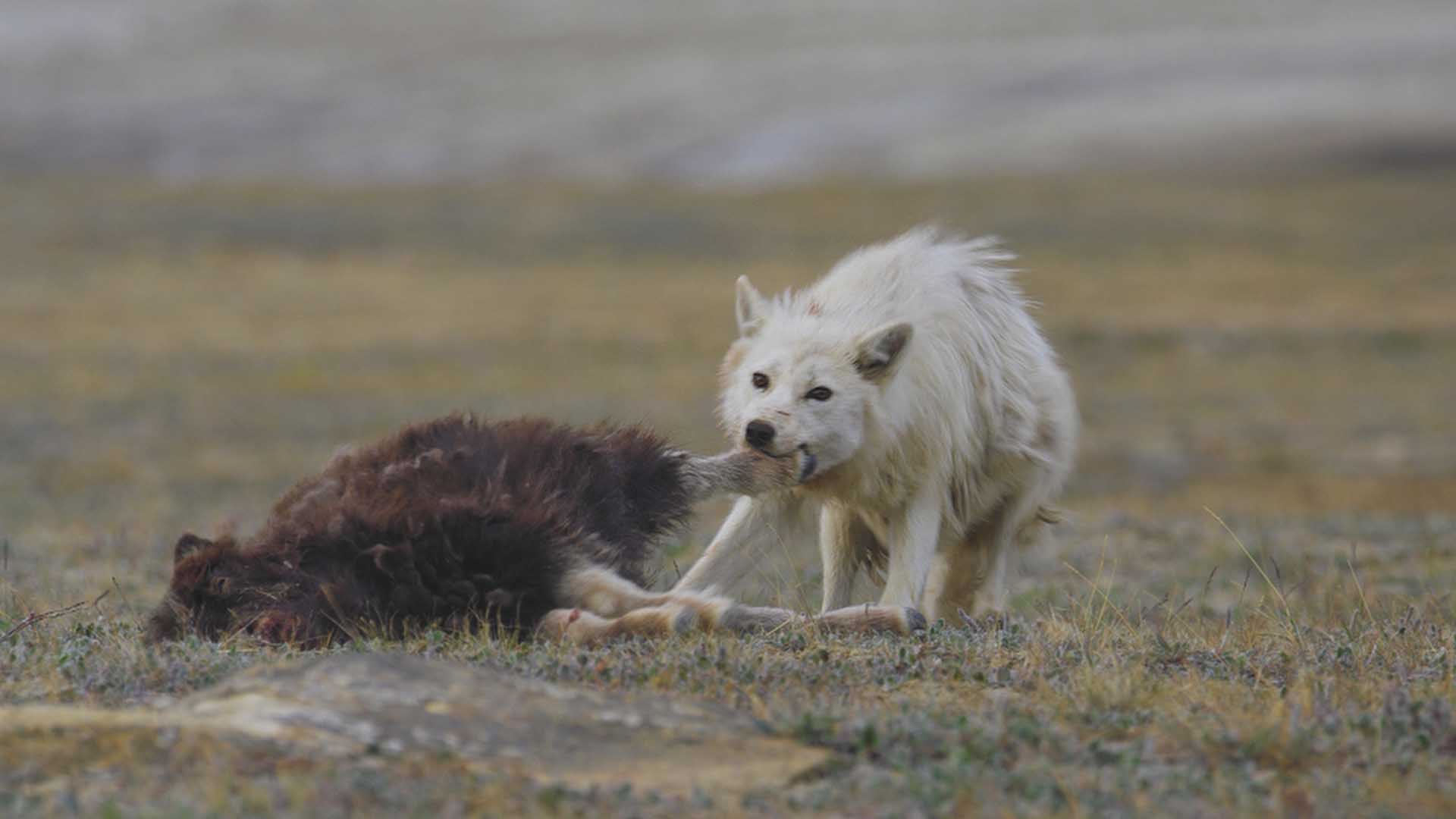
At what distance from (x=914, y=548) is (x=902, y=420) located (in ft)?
1.71

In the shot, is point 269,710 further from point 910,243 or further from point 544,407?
point 544,407

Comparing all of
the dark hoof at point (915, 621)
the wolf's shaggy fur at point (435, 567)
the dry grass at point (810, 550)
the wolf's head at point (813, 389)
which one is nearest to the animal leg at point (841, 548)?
the dry grass at point (810, 550)

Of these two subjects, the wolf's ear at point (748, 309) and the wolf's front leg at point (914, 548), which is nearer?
the wolf's front leg at point (914, 548)

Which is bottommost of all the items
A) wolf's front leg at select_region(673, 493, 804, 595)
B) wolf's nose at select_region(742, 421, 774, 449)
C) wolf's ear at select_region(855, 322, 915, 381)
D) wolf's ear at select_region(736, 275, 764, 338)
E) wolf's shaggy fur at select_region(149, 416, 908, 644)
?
wolf's front leg at select_region(673, 493, 804, 595)

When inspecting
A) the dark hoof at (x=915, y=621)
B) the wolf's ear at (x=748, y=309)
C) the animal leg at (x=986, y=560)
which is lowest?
the animal leg at (x=986, y=560)

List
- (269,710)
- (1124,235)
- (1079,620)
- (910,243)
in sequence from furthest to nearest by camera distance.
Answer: (1124,235) → (910,243) → (1079,620) → (269,710)

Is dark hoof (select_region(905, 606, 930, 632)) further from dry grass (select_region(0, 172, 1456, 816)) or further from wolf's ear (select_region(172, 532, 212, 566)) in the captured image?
wolf's ear (select_region(172, 532, 212, 566))

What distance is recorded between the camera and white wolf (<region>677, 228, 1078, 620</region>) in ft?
24.0

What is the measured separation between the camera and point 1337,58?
8088cm

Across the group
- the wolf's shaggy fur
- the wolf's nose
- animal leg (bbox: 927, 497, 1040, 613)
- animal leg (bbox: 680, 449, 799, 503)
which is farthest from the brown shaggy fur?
animal leg (bbox: 927, 497, 1040, 613)

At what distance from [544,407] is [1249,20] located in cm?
7736

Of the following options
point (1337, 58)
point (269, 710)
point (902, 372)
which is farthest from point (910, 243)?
point (1337, 58)

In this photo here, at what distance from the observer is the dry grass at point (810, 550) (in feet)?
15.8

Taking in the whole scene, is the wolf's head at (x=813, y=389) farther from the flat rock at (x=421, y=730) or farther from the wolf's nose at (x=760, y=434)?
the flat rock at (x=421, y=730)
